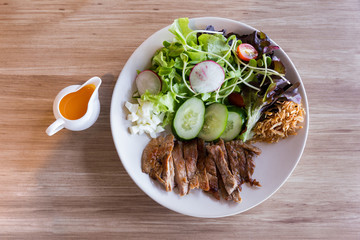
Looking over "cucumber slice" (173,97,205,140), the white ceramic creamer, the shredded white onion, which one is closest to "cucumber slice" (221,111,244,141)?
"cucumber slice" (173,97,205,140)

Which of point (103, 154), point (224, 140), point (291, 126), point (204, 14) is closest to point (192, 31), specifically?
point (204, 14)

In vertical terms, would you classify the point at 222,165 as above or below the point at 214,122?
below

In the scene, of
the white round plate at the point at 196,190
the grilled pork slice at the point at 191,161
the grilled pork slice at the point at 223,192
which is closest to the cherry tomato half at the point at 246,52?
the white round plate at the point at 196,190

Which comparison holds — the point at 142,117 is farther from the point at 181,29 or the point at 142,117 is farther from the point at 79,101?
the point at 181,29

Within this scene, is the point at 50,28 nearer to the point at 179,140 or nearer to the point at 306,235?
the point at 179,140

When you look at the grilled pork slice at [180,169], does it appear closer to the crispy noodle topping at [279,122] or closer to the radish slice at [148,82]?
the radish slice at [148,82]

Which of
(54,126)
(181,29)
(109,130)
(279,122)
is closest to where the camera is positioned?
(54,126)

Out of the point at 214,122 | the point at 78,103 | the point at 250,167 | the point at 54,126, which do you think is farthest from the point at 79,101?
the point at 250,167

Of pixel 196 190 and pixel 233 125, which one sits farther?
pixel 233 125

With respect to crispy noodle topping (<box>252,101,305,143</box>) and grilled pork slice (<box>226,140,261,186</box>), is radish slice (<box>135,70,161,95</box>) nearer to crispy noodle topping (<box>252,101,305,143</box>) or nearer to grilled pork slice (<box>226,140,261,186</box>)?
grilled pork slice (<box>226,140,261,186</box>)
